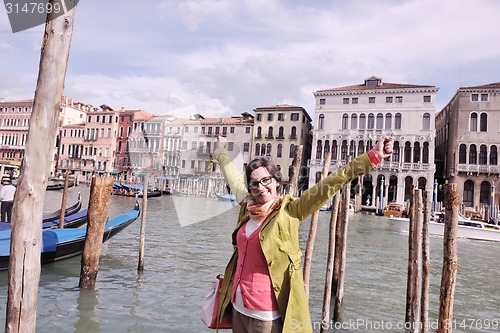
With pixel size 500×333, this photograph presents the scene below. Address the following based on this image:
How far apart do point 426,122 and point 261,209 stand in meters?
29.5

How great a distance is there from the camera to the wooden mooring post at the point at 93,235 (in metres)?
5.34

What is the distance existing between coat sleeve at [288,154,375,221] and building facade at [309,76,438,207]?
84.7ft

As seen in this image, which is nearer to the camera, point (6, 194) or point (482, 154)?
point (6, 194)

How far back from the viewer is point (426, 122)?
2795 cm

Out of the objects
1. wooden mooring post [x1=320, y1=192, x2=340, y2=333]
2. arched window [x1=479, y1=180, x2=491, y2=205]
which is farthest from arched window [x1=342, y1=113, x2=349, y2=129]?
wooden mooring post [x1=320, y1=192, x2=340, y2=333]

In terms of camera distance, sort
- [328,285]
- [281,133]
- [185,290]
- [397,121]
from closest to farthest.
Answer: [328,285] → [185,290] → [397,121] → [281,133]

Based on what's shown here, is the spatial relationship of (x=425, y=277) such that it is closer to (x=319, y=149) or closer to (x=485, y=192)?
(x=485, y=192)

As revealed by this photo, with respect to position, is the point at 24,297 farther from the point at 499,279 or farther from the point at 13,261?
the point at 499,279

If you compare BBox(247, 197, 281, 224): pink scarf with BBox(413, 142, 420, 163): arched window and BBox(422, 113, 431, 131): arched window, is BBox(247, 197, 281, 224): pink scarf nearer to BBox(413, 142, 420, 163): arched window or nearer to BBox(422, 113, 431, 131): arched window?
BBox(422, 113, 431, 131): arched window

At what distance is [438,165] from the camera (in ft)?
105

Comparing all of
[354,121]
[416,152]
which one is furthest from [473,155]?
[354,121]

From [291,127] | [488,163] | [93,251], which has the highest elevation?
[291,127]

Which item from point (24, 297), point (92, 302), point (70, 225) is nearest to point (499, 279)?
point (92, 302)

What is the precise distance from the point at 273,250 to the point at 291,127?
108 ft
